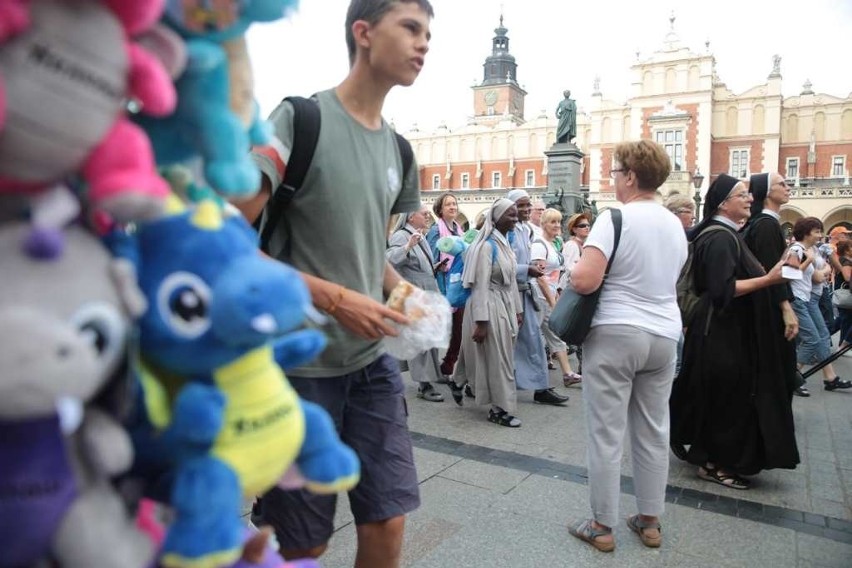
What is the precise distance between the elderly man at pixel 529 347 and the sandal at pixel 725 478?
2.00 metres

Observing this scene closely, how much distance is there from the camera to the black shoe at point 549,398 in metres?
6.42

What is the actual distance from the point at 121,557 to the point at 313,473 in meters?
0.36

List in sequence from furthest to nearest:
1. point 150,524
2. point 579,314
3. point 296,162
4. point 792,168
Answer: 1. point 792,168
2. point 579,314
3. point 296,162
4. point 150,524

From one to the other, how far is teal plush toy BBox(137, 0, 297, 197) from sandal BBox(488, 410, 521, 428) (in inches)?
187

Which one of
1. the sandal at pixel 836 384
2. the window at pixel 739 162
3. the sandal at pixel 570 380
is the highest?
the window at pixel 739 162

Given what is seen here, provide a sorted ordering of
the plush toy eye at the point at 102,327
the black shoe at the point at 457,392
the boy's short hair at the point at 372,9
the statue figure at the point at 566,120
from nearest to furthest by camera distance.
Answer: the plush toy eye at the point at 102,327 < the boy's short hair at the point at 372,9 < the black shoe at the point at 457,392 < the statue figure at the point at 566,120

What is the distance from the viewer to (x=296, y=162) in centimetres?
198

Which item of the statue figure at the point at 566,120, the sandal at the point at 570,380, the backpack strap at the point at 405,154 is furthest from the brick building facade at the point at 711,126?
the backpack strap at the point at 405,154

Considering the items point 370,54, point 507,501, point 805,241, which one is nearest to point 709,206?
point 507,501

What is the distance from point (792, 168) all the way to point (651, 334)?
54.9 meters

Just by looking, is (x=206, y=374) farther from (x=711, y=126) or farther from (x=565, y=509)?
(x=711, y=126)

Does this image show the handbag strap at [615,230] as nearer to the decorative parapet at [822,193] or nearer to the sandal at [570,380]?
the sandal at [570,380]

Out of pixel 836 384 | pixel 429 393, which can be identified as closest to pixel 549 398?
pixel 429 393

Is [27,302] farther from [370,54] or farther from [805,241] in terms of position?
[805,241]
